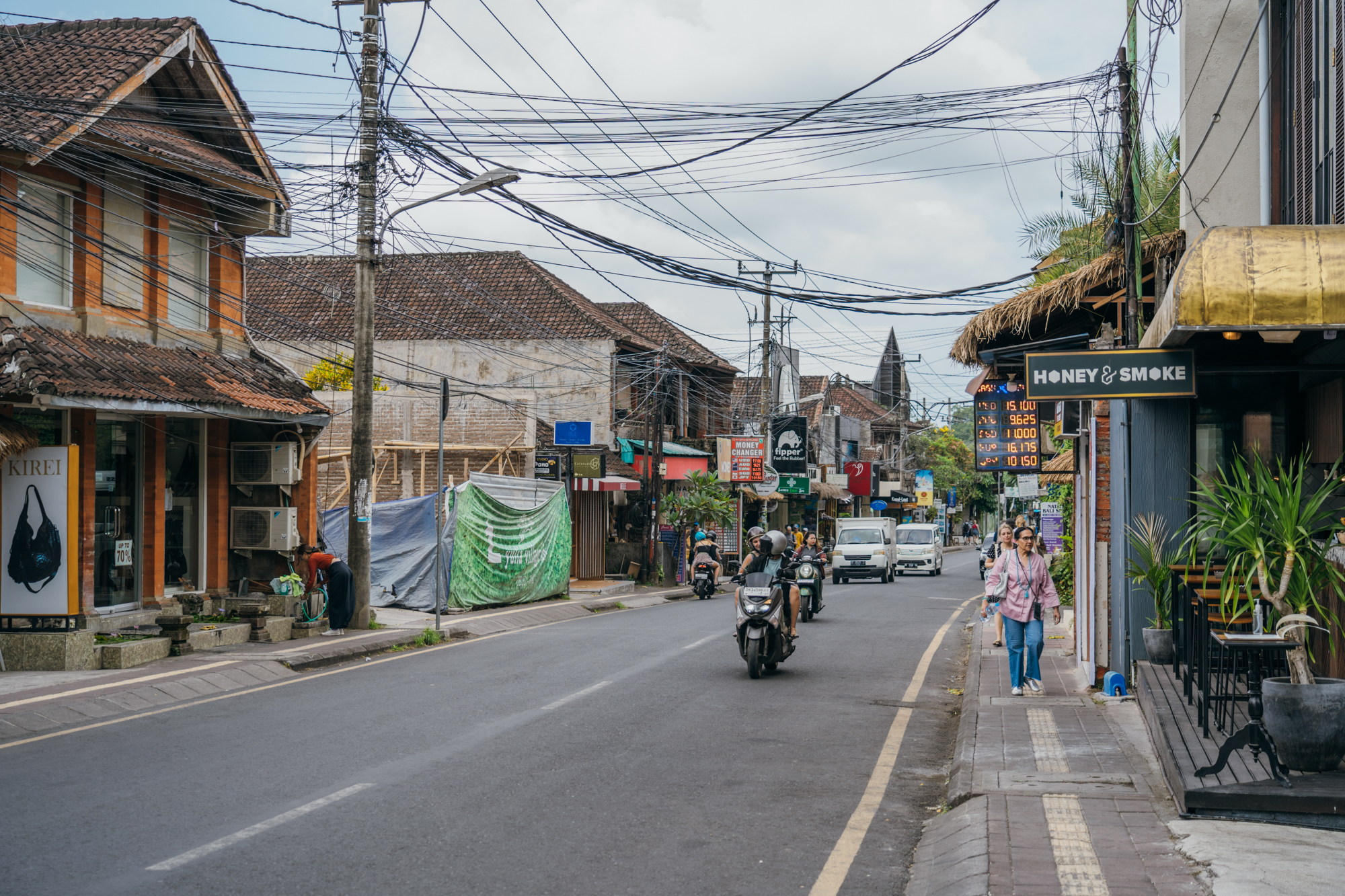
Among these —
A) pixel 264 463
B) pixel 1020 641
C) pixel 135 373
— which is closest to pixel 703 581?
pixel 264 463

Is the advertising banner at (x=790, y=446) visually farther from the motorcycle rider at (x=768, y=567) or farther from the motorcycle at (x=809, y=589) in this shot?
the motorcycle rider at (x=768, y=567)

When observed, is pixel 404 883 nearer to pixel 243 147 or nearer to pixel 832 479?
pixel 243 147

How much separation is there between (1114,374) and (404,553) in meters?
16.6

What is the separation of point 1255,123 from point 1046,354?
340cm

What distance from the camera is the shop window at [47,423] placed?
14.6 metres

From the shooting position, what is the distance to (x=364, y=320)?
1758cm

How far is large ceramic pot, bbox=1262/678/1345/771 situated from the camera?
6.66 m

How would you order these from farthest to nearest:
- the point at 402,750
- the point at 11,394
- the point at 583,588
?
1. the point at 583,588
2. the point at 11,394
3. the point at 402,750

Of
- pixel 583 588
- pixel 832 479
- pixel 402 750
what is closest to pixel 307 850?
pixel 402 750

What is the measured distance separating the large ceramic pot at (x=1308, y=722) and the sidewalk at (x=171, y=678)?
9.37 meters

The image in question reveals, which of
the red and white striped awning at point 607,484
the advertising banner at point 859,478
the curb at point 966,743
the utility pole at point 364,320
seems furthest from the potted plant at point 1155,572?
the advertising banner at point 859,478

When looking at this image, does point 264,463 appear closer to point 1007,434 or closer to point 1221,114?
point 1007,434

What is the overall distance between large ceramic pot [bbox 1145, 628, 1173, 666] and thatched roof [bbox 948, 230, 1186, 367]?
346cm

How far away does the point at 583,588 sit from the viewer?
101 feet
